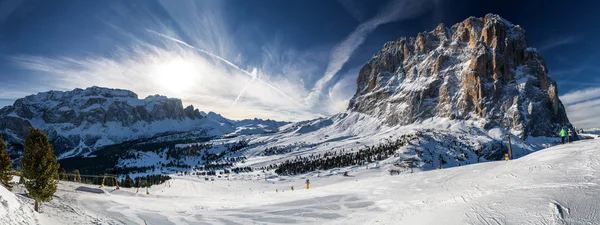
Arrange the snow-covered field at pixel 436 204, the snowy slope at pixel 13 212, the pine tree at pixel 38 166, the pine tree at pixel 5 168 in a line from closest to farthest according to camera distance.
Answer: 1. the snow-covered field at pixel 436 204
2. the snowy slope at pixel 13 212
3. the pine tree at pixel 38 166
4. the pine tree at pixel 5 168

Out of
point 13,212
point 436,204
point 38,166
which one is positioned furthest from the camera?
point 38,166

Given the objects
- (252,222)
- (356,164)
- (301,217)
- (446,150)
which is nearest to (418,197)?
(301,217)

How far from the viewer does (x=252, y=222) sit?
2241cm

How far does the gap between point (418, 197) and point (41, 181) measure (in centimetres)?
2897

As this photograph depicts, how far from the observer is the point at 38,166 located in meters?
22.9

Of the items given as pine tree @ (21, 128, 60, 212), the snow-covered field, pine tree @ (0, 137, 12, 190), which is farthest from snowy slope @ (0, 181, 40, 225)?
pine tree @ (0, 137, 12, 190)

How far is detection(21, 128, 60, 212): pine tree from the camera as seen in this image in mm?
22047

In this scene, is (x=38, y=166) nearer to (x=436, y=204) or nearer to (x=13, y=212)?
(x=13, y=212)

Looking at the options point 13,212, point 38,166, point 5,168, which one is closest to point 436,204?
point 13,212

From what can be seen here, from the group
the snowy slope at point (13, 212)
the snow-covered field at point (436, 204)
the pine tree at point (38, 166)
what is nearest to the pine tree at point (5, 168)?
the snow-covered field at point (436, 204)

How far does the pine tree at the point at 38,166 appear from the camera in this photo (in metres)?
22.0

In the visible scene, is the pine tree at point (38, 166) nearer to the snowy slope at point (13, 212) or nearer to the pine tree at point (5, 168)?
the snowy slope at point (13, 212)

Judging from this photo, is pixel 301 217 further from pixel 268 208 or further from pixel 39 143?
pixel 39 143

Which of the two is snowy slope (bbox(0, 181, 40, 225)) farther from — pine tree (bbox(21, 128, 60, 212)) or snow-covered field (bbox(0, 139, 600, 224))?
pine tree (bbox(21, 128, 60, 212))
